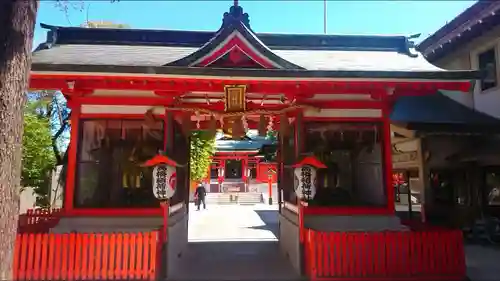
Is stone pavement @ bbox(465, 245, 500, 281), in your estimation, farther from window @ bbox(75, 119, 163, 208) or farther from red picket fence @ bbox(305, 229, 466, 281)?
window @ bbox(75, 119, 163, 208)

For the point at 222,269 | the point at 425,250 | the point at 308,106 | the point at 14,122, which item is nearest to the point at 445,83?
the point at 308,106

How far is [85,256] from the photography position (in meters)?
5.92

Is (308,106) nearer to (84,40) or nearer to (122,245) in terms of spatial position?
(122,245)

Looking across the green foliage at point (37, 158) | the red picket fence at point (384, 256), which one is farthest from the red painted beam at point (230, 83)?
the green foliage at point (37, 158)

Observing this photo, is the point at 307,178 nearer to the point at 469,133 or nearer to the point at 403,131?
the point at 403,131

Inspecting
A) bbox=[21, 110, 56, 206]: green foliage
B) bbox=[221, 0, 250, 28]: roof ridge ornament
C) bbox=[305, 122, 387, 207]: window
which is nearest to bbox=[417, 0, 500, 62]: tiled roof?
bbox=[305, 122, 387, 207]: window

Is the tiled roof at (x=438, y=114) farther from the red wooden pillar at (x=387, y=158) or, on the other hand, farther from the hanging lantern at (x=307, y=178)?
the hanging lantern at (x=307, y=178)

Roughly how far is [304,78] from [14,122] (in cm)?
448

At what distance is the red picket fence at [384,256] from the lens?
6137 mm

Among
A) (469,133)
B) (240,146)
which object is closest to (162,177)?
(469,133)

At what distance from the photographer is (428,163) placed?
1171 centimetres

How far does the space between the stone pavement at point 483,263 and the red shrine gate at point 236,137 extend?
38.5 inches

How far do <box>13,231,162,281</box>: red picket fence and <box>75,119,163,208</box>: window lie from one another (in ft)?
4.71

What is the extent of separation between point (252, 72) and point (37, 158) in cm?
1112
